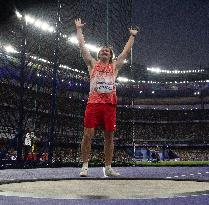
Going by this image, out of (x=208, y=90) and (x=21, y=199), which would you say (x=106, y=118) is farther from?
(x=208, y=90)

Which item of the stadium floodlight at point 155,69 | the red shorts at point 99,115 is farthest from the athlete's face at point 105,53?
the stadium floodlight at point 155,69

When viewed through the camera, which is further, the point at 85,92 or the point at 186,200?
the point at 85,92

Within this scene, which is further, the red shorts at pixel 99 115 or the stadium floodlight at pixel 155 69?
the stadium floodlight at pixel 155 69

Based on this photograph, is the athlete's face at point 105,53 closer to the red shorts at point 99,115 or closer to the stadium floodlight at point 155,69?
the red shorts at point 99,115

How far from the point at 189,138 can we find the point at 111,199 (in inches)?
1247

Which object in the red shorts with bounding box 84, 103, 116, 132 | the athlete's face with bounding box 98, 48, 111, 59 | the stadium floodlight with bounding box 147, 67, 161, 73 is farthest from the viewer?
the stadium floodlight with bounding box 147, 67, 161, 73

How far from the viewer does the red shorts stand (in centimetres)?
369

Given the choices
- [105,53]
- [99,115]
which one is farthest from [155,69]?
[99,115]

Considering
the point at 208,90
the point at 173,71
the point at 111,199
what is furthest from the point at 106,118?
the point at 173,71

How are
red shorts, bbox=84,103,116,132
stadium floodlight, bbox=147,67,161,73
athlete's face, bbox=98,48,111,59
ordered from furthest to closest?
stadium floodlight, bbox=147,67,161,73
athlete's face, bbox=98,48,111,59
red shorts, bbox=84,103,116,132

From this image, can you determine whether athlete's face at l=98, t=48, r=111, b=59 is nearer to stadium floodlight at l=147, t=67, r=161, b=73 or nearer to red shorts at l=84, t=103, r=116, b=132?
red shorts at l=84, t=103, r=116, b=132

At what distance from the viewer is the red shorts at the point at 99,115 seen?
3691 mm

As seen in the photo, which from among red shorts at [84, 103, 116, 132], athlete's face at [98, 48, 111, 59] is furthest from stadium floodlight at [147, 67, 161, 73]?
red shorts at [84, 103, 116, 132]

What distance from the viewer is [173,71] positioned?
148ft
